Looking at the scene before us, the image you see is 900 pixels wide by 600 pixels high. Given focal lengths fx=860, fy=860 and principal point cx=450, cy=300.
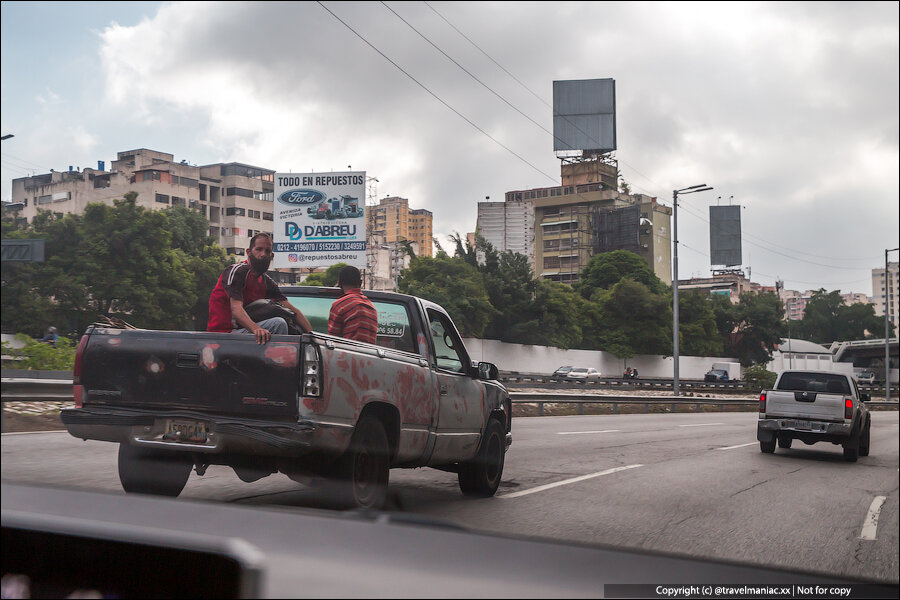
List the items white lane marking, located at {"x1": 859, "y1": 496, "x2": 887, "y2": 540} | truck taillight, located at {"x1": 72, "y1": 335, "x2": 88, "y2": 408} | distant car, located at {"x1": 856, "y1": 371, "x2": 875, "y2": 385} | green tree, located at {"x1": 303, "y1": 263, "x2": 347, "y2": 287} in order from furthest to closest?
green tree, located at {"x1": 303, "y1": 263, "x2": 347, "y2": 287}, truck taillight, located at {"x1": 72, "y1": 335, "x2": 88, "y2": 408}, distant car, located at {"x1": 856, "y1": 371, "x2": 875, "y2": 385}, white lane marking, located at {"x1": 859, "y1": 496, "x2": 887, "y2": 540}

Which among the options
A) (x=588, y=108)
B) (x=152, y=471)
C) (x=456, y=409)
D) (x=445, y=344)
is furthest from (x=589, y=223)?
(x=456, y=409)

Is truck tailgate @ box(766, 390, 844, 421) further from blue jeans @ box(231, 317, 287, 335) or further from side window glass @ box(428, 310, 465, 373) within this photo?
blue jeans @ box(231, 317, 287, 335)

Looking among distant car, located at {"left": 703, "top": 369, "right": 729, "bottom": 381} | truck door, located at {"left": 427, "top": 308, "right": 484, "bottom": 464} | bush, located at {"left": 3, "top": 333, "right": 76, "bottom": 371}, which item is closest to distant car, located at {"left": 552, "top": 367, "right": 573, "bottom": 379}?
distant car, located at {"left": 703, "top": 369, "right": 729, "bottom": 381}

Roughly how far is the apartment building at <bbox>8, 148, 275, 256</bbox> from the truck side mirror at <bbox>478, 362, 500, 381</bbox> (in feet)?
2.75

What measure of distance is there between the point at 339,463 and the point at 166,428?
0.57 metres

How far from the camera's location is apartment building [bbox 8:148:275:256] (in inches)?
85.7

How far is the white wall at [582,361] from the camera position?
223 cm

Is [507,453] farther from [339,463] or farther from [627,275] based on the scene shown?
[627,275]

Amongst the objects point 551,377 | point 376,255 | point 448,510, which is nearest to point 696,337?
point 551,377

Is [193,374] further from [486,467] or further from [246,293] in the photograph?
[486,467]

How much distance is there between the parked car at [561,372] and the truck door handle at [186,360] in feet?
3.77

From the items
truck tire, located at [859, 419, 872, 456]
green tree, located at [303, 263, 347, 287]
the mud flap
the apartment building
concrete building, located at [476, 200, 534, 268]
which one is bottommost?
the mud flap

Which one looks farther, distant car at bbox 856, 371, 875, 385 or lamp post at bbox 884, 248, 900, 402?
distant car at bbox 856, 371, 875, 385

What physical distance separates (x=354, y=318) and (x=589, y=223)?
129cm
